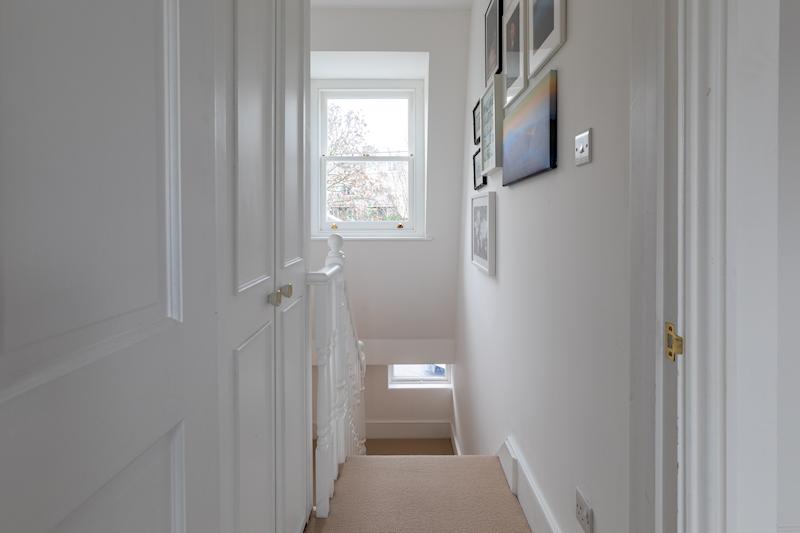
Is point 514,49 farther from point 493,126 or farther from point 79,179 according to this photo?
point 79,179

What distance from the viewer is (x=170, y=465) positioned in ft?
1.93

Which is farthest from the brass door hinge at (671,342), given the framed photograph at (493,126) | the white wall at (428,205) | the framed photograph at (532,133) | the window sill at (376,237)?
the window sill at (376,237)

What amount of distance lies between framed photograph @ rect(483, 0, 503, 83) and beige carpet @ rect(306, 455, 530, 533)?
1876 millimetres

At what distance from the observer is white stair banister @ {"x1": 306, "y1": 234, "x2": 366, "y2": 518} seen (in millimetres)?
1946

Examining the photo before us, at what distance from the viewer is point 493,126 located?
99.1 inches

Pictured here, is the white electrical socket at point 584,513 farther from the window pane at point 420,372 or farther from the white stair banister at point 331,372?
the window pane at point 420,372

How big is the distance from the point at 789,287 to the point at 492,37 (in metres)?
2.09

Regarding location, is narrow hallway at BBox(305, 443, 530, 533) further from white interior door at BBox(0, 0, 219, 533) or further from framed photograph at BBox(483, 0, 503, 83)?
framed photograph at BBox(483, 0, 503, 83)

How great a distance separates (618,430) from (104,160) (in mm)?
1123

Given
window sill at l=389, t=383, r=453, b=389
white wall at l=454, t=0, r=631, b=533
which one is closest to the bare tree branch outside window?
window sill at l=389, t=383, r=453, b=389

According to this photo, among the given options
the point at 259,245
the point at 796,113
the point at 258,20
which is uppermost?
the point at 258,20

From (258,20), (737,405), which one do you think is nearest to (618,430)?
(737,405)

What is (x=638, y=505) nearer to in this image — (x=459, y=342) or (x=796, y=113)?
(x=796, y=113)

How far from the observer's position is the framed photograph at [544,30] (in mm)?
1550
